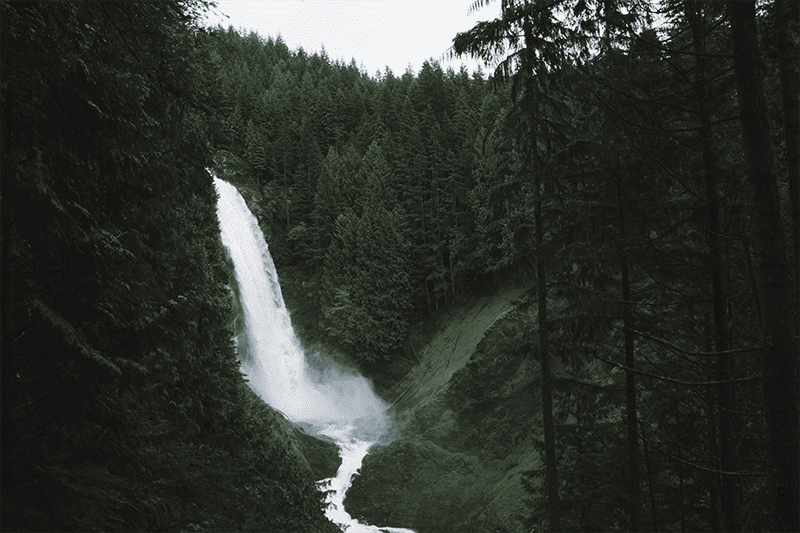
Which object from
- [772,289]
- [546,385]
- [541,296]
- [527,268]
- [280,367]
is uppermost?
[527,268]

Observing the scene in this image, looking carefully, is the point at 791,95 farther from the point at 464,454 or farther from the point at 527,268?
the point at 464,454

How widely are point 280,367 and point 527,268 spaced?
2549 centimetres

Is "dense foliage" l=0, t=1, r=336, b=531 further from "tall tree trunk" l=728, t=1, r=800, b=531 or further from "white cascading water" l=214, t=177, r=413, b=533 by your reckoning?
"white cascading water" l=214, t=177, r=413, b=533

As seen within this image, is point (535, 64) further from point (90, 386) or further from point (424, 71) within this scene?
point (424, 71)

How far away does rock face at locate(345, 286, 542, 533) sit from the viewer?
1906cm

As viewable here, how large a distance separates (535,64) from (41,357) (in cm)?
826

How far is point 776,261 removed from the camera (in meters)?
3.48

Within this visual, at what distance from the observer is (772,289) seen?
11.4 ft

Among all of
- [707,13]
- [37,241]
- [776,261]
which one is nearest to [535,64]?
[707,13]

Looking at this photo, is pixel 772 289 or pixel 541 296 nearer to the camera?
pixel 772 289

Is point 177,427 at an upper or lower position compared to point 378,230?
lower

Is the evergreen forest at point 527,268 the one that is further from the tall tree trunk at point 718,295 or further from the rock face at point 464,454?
the rock face at point 464,454

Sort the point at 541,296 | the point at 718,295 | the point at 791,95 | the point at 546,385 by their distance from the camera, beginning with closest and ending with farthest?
the point at 791,95 < the point at 718,295 < the point at 546,385 < the point at 541,296

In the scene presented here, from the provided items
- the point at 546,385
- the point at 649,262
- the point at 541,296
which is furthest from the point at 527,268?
the point at 649,262
